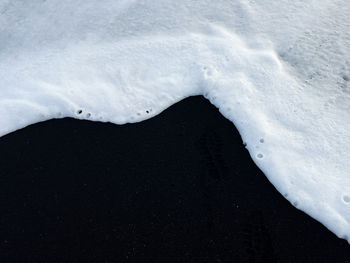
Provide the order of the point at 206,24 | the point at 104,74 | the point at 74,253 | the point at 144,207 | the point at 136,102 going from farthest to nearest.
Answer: the point at 206,24 < the point at 104,74 < the point at 136,102 < the point at 144,207 < the point at 74,253

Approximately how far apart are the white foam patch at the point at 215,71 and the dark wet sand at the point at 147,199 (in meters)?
0.14

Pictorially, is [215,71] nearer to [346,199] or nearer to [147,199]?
[147,199]

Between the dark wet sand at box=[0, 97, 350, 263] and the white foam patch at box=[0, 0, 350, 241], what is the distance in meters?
0.14

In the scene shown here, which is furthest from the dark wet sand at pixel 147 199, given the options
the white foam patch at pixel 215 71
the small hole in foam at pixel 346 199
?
the small hole in foam at pixel 346 199

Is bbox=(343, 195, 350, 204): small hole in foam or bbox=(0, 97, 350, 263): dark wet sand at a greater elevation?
bbox=(343, 195, 350, 204): small hole in foam

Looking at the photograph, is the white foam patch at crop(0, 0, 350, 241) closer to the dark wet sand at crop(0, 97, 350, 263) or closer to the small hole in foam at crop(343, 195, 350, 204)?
the small hole in foam at crop(343, 195, 350, 204)

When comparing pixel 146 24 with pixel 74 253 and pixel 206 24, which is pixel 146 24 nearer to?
pixel 206 24

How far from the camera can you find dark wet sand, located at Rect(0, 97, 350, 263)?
6.01 ft

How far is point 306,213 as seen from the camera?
194cm

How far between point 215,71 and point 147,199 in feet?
3.70

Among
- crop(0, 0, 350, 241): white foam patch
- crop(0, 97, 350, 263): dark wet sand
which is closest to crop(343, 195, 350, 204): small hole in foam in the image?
crop(0, 0, 350, 241): white foam patch

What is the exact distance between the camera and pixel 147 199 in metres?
2.00

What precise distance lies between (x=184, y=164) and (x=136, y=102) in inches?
25.6

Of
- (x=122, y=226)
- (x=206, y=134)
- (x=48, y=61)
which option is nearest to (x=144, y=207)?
(x=122, y=226)
